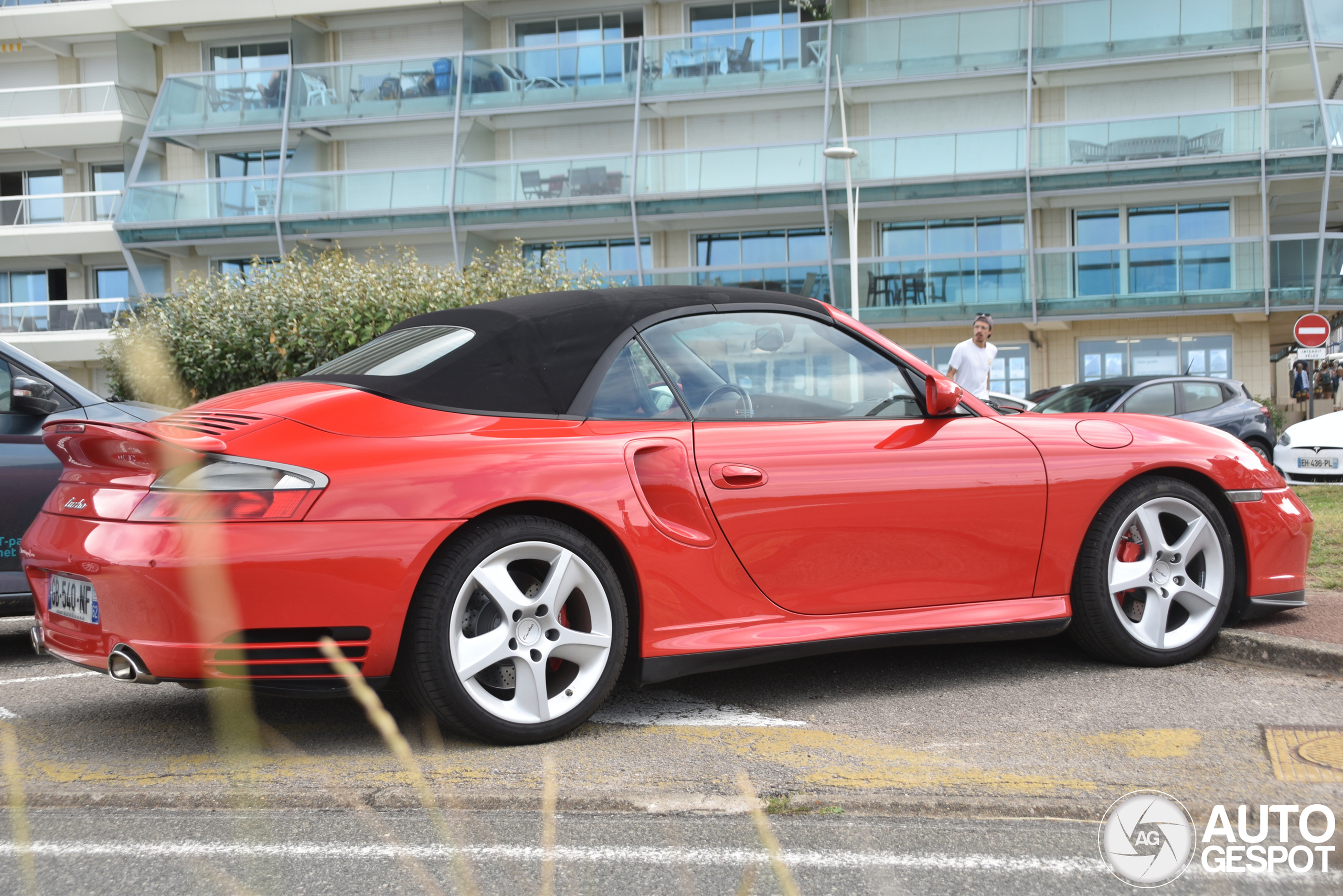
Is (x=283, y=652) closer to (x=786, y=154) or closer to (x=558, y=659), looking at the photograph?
(x=558, y=659)

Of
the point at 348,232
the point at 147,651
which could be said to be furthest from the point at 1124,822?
the point at 348,232

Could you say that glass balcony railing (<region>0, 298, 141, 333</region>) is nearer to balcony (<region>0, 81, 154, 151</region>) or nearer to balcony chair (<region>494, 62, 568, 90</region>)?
balcony (<region>0, 81, 154, 151</region>)

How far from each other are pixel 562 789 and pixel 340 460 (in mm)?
1079

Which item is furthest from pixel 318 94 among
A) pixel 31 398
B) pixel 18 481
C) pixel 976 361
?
pixel 18 481

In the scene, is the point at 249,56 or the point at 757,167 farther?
the point at 249,56

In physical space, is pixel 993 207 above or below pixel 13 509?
above

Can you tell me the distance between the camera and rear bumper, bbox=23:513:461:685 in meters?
3.16

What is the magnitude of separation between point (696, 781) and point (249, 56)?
114 feet

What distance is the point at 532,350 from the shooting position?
12.6 ft

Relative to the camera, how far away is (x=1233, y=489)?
4637 millimetres

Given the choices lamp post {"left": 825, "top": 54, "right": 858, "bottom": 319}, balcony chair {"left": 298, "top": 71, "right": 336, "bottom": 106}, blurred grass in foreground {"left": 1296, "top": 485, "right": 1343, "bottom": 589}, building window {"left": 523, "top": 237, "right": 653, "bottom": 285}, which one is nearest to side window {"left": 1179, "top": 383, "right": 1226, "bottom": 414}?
blurred grass in foreground {"left": 1296, "top": 485, "right": 1343, "bottom": 589}

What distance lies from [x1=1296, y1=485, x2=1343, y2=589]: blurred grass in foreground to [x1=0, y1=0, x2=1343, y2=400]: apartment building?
14.9 m

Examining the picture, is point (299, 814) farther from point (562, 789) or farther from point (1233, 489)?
point (1233, 489)

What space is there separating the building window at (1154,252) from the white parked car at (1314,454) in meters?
13.1
